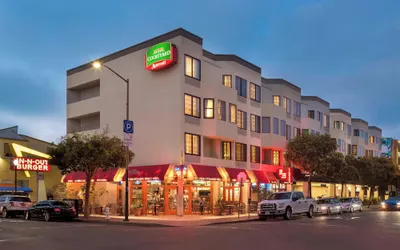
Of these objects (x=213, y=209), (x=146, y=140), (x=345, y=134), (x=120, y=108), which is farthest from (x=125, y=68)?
(x=345, y=134)

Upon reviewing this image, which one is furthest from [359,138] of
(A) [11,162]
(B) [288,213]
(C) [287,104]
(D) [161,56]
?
(A) [11,162]

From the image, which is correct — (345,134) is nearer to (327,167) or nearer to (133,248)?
(327,167)

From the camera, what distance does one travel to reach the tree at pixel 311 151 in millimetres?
45594

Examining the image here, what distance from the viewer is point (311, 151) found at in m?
45.1

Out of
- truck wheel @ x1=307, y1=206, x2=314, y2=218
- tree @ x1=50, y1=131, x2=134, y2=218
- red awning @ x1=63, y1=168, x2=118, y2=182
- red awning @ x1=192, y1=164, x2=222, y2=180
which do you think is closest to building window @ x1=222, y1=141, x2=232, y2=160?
red awning @ x1=192, y1=164, x2=222, y2=180

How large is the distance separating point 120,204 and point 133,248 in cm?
2253

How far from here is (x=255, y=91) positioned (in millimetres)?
43812

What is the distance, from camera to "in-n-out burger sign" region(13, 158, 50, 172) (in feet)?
139

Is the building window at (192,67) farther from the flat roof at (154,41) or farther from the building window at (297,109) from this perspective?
the building window at (297,109)

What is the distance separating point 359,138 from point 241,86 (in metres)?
42.8

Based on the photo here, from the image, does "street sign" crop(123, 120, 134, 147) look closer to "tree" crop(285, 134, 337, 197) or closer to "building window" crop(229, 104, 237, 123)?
"building window" crop(229, 104, 237, 123)

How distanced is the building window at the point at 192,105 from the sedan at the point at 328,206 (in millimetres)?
12474

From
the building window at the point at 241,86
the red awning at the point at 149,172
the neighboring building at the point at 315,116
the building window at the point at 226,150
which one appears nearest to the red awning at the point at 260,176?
the building window at the point at 226,150

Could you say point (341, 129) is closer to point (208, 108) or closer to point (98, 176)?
point (208, 108)
